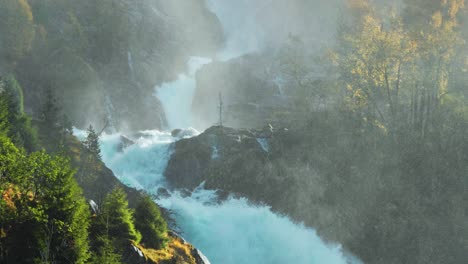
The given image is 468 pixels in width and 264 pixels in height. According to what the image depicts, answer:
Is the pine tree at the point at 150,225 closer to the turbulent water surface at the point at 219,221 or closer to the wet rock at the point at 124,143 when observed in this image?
the turbulent water surface at the point at 219,221

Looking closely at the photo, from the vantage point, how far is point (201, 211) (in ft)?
212

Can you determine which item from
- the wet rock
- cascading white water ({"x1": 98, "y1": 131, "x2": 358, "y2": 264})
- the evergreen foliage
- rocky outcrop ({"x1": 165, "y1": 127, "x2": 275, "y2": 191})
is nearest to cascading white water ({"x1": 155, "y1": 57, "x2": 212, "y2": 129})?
the wet rock

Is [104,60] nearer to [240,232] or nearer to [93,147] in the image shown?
[93,147]

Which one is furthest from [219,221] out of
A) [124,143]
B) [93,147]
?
[124,143]

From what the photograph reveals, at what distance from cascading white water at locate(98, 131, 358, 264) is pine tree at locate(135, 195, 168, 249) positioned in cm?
2048

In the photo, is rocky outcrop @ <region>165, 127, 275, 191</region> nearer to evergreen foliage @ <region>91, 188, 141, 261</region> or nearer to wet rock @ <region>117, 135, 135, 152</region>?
wet rock @ <region>117, 135, 135, 152</region>

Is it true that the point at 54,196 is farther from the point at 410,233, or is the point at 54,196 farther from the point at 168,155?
the point at 168,155

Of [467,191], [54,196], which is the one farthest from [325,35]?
[54,196]

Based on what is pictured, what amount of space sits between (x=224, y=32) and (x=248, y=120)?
208 ft

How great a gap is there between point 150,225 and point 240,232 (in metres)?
25.4

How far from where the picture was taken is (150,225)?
36.6 m

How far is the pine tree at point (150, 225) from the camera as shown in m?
36.7

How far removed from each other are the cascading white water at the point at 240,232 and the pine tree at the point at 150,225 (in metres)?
20.5

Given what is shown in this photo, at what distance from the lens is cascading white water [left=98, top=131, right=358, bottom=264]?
57.8 metres
